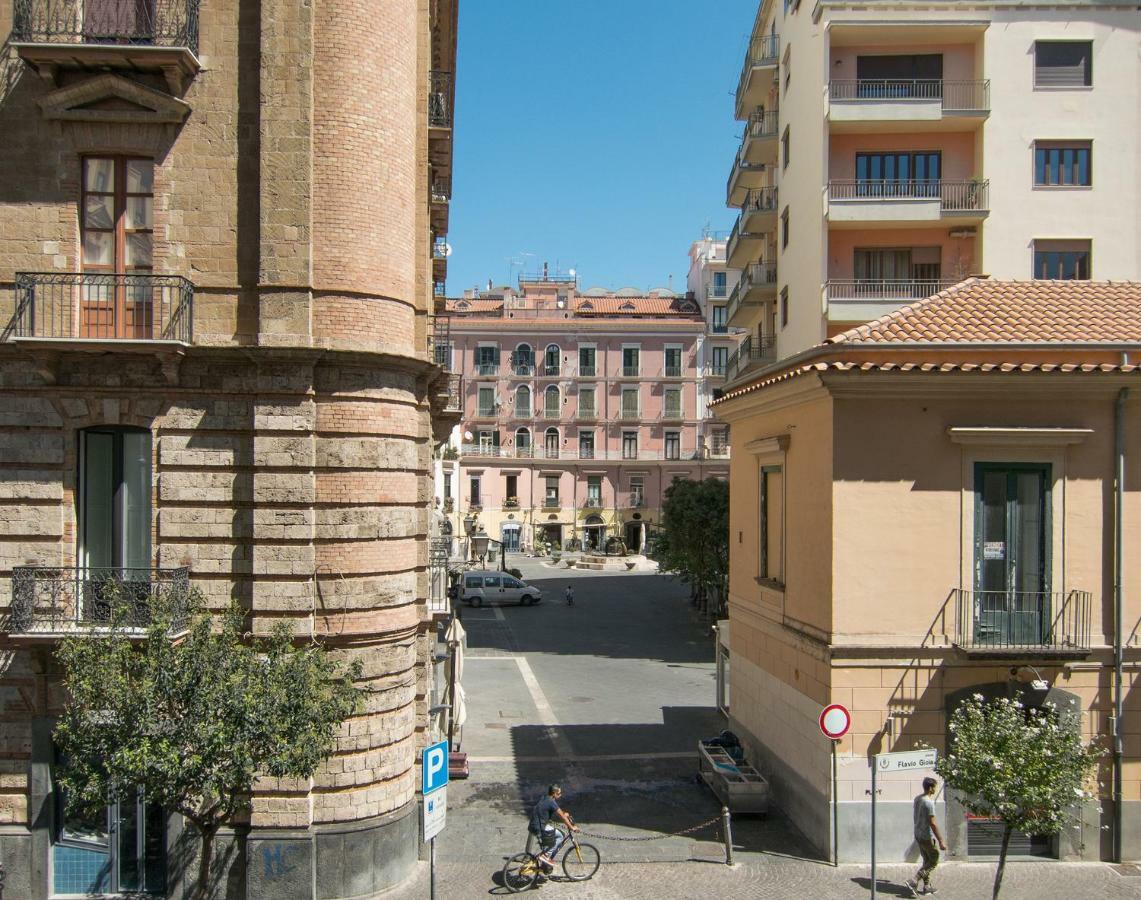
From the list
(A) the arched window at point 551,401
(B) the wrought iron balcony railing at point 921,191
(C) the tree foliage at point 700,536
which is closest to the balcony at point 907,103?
(B) the wrought iron balcony railing at point 921,191

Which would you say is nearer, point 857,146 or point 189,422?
point 189,422

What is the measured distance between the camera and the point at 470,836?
47.4 ft

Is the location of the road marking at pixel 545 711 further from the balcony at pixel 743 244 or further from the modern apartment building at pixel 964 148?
the balcony at pixel 743 244

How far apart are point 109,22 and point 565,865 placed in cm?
1361

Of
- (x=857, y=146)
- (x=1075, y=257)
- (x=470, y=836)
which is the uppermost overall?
(x=857, y=146)

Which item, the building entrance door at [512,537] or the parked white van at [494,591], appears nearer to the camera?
the parked white van at [494,591]

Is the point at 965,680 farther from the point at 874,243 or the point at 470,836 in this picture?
the point at 874,243

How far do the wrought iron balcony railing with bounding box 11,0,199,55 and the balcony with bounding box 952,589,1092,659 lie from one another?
13.6 m

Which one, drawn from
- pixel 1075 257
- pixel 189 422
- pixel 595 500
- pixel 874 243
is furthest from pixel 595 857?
pixel 595 500

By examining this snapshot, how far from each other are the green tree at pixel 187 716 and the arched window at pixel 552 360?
55.7 meters

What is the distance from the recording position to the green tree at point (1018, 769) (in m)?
10.5

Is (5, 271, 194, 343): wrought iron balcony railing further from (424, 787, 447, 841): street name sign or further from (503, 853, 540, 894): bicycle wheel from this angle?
(503, 853, 540, 894): bicycle wheel

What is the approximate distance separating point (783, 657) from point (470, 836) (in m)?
5.96

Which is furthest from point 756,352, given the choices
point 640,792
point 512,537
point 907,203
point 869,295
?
point 512,537
